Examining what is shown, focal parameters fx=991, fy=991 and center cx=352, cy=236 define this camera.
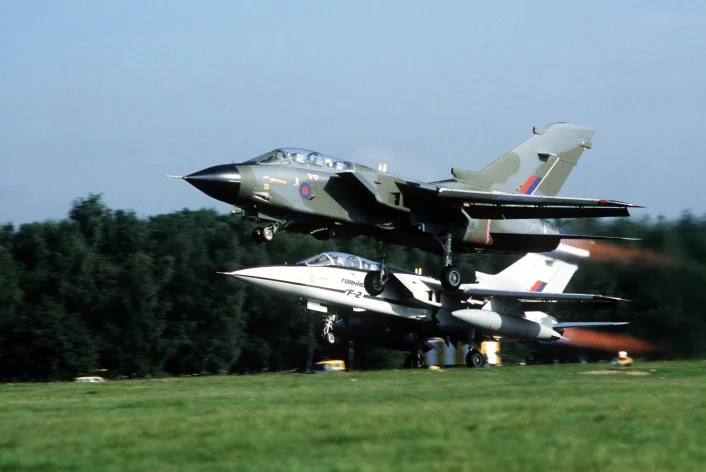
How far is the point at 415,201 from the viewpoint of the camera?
2406cm

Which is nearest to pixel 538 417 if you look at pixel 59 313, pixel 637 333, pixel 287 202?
pixel 287 202

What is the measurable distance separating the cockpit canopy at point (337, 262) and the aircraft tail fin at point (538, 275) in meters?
5.76

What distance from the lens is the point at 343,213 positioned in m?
22.8

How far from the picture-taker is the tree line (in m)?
49.1

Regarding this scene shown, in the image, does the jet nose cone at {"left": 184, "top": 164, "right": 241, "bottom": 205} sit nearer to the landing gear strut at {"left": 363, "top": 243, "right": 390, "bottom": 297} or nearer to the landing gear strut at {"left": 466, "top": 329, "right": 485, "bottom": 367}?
the landing gear strut at {"left": 363, "top": 243, "right": 390, "bottom": 297}

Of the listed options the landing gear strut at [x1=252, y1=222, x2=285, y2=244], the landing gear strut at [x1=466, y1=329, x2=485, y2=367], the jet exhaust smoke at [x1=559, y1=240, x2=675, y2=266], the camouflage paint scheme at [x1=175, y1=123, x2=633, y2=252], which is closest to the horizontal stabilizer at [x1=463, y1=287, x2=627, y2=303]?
the jet exhaust smoke at [x1=559, y1=240, x2=675, y2=266]

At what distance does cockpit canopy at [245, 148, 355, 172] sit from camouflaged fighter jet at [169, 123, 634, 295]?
0.03 metres

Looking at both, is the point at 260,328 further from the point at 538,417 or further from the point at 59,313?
the point at 538,417

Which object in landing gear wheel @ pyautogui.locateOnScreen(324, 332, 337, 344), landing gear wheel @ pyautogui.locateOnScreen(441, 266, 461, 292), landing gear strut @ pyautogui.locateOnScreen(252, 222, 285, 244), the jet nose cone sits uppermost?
the jet nose cone

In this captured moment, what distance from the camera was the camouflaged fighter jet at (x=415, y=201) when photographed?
21250mm

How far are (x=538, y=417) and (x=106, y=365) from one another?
45.0 m

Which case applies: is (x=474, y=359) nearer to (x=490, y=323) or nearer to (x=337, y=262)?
(x=490, y=323)

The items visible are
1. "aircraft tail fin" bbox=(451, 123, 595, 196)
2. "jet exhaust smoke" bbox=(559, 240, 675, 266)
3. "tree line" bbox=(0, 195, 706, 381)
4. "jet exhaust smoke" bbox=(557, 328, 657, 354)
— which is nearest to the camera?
"aircraft tail fin" bbox=(451, 123, 595, 196)

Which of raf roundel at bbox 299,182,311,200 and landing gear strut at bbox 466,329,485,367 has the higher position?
raf roundel at bbox 299,182,311,200
